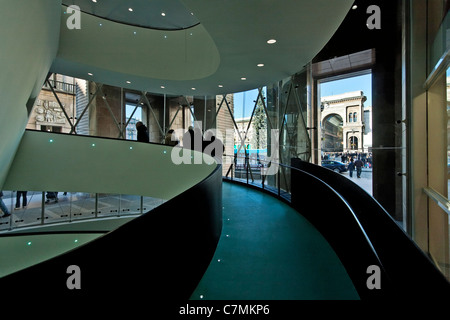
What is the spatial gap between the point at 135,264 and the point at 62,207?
12909 mm

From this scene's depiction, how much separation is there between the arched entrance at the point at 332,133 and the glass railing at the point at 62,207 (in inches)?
381

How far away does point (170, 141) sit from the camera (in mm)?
9461

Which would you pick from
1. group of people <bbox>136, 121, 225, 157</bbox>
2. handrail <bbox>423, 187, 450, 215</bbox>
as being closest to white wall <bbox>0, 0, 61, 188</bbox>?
group of people <bbox>136, 121, 225, 157</bbox>

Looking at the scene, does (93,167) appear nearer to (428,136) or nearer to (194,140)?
(194,140)

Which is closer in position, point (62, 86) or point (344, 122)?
point (344, 122)

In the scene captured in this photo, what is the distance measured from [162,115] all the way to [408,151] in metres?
11.6

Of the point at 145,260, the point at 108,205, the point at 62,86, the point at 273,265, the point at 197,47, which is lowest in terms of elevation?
the point at 108,205

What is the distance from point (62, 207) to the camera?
39.3 feet

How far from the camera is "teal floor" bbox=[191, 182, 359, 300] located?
2865mm

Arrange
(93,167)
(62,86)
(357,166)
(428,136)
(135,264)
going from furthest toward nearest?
(62,86) < (93,167) < (357,166) < (428,136) < (135,264)

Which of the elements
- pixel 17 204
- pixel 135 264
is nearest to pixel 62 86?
pixel 17 204

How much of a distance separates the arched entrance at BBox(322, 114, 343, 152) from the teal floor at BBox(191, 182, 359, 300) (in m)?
3.58

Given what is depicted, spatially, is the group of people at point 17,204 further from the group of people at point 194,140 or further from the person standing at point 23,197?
the group of people at point 194,140
